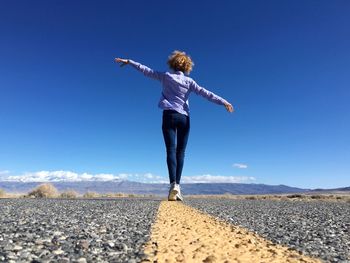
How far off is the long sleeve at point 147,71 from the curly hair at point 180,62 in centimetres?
43

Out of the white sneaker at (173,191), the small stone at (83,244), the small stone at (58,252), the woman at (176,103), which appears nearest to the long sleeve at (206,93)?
the woman at (176,103)

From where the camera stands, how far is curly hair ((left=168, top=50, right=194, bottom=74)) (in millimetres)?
9359

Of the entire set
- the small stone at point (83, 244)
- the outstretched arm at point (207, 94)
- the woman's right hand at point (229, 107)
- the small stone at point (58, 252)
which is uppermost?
the outstretched arm at point (207, 94)

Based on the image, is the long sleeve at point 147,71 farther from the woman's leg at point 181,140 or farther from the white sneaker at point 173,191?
the white sneaker at point 173,191

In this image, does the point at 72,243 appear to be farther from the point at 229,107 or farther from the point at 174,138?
the point at 229,107

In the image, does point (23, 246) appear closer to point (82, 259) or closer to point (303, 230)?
point (82, 259)

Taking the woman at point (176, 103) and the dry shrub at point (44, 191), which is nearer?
the woman at point (176, 103)

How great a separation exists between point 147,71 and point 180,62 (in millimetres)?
826

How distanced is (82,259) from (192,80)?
24.5ft

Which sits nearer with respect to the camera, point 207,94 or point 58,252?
point 58,252

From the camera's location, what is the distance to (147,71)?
933 centimetres

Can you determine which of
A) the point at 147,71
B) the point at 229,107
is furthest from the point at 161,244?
the point at 147,71

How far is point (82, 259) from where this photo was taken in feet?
7.87

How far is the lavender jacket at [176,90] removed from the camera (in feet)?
29.7
